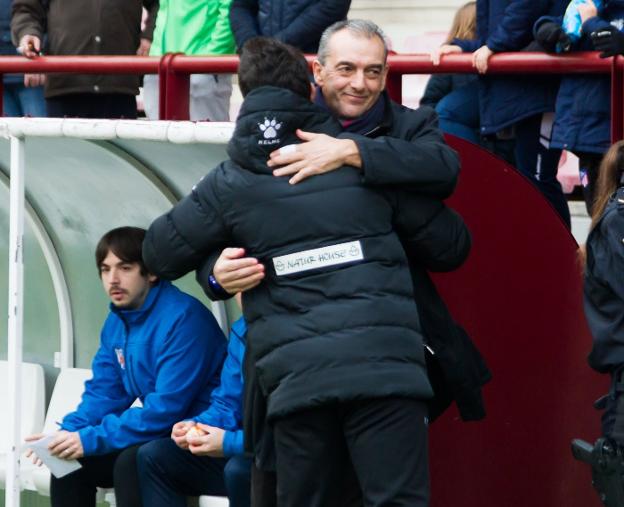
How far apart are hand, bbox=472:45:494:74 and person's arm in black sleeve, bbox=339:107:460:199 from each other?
1.74m

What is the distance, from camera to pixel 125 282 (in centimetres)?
654

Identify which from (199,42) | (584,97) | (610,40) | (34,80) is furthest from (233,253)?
(34,80)

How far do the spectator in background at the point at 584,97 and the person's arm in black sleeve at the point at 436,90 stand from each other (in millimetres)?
1470

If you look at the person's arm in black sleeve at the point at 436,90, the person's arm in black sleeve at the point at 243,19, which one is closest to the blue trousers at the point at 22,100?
the person's arm in black sleeve at the point at 243,19

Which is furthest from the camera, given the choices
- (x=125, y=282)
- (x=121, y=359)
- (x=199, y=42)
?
(x=199, y=42)

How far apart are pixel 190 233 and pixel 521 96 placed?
2484 millimetres

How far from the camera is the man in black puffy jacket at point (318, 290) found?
4.86 metres

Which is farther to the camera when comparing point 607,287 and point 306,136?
point 607,287

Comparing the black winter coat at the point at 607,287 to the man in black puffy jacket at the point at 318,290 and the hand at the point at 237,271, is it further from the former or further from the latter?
the hand at the point at 237,271

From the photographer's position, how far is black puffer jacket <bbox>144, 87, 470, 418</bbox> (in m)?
4.85

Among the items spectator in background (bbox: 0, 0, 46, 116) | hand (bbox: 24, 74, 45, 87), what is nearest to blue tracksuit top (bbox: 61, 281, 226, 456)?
hand (bbox: 24, 74, 45, 87)

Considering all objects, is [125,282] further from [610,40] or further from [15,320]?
[610,40]

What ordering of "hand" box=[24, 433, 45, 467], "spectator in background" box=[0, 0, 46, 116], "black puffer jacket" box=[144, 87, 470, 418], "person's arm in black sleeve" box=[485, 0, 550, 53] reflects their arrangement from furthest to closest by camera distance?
"spectator in background" box=[0, 0, 46, 116] < "person's arm in black sleeve" box=[485, 0, 550, 53] < "hand" box=[24, 433, 45, 467] < "black puffer jacket" box=[144, 87, 470, 418]

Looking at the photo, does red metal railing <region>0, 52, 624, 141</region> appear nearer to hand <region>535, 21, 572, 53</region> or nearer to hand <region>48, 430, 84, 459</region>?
hand <region>535, 21, 572, 53</region>
